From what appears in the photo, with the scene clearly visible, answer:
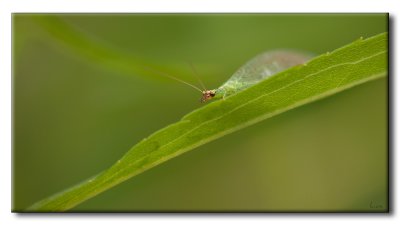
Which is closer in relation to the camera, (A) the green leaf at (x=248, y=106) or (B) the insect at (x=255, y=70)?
(A) the green leaf at (x=248, y=106)

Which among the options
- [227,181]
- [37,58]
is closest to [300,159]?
[227,181]

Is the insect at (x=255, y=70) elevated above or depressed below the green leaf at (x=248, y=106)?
above

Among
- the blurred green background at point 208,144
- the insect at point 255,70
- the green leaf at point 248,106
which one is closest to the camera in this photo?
the green leaf at point 248,106

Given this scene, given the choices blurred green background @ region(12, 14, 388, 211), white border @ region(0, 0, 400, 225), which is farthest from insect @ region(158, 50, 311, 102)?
white border @ region(0, 0, 400, 225)
